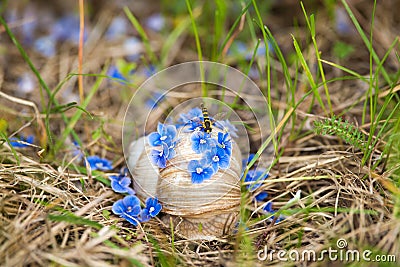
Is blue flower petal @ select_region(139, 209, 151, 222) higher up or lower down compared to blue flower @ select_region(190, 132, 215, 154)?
lower down

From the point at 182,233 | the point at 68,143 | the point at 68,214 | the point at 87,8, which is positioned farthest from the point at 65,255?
the point at 87,8

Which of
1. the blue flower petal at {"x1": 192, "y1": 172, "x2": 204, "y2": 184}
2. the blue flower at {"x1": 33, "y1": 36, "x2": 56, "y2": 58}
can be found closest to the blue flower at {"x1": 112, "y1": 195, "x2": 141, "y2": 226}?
the blue flower petal at {"x1": 192, "y1": 172, "x2": 204, "y2": 184}

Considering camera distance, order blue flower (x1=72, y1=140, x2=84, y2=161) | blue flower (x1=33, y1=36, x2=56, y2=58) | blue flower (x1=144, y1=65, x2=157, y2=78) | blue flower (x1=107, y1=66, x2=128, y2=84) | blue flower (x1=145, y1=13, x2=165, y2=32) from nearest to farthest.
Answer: blue flower (x1=72, y1=140, x2=84, y2=161) < blue flower (x1=107, y1=66, x2=128, y2=84) < blue flower (x1=144, y1=65, x2=157, y2=78) < blue flower (x1=33, y1=36, x2=56, y2=58) < blue flower (x1=145, y1=13, x2=165, y2=32)

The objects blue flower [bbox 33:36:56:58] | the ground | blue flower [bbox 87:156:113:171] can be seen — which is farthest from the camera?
blue flower [bbox 33:36:56:58]

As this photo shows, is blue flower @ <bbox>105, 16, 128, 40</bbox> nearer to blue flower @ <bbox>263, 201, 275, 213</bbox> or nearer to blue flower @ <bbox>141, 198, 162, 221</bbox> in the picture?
blue flower @ <bbox>141, 198, 162, 221</bbox>

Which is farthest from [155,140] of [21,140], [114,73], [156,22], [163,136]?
[156,22]

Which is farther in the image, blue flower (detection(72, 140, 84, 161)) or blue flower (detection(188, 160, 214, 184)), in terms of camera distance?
blue flower (detection(72, 140, 84, 161))

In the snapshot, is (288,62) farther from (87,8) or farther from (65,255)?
(65,255)

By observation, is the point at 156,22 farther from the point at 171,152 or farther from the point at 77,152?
the point at 171,152
